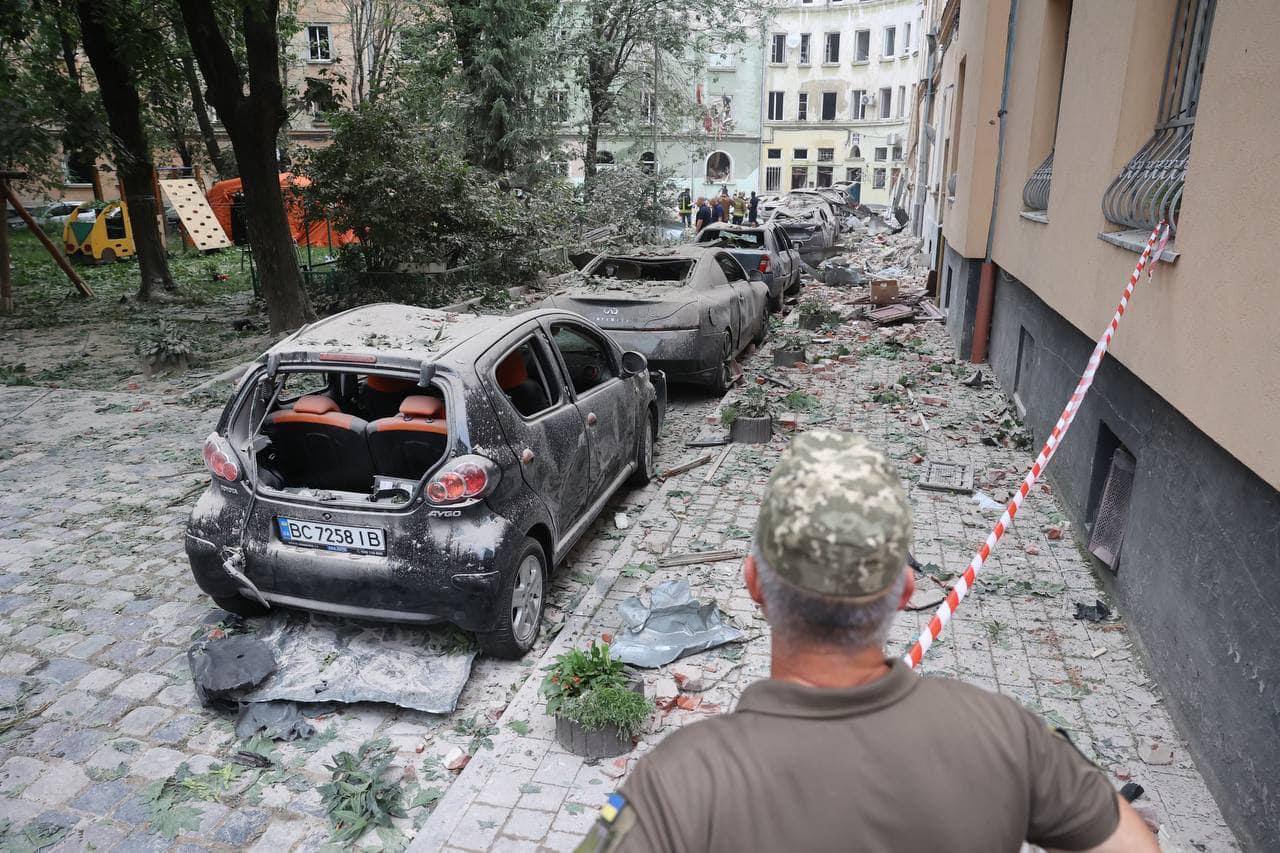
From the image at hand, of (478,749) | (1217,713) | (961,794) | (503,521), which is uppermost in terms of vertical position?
(961,794)

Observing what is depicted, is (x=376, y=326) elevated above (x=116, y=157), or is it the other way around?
(x=116, y=157)

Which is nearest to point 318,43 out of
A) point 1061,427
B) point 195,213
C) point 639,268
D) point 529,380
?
point 195,213

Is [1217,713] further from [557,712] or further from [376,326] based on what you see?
[376,326]

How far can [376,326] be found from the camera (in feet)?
16.6

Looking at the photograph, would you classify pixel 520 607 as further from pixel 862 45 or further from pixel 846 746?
pixel 862 45

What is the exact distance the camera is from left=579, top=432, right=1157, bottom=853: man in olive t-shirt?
135 cm

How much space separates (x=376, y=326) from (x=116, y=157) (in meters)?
14.2

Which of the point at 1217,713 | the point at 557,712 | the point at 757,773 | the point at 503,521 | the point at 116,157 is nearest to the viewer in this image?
the point at 757,773

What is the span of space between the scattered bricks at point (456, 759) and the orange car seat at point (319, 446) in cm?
171

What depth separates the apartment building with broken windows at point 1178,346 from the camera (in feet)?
10.8

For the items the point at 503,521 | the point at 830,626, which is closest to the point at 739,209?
the point at 503,521

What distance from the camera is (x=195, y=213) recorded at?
2319 centimetres

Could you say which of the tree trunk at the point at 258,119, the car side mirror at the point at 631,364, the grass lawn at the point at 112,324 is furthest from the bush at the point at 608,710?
the tree trunk at the point at 258,119

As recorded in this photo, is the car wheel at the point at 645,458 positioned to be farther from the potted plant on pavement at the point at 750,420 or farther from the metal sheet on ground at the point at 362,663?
the metal sheet on ground at the point at 362,663
